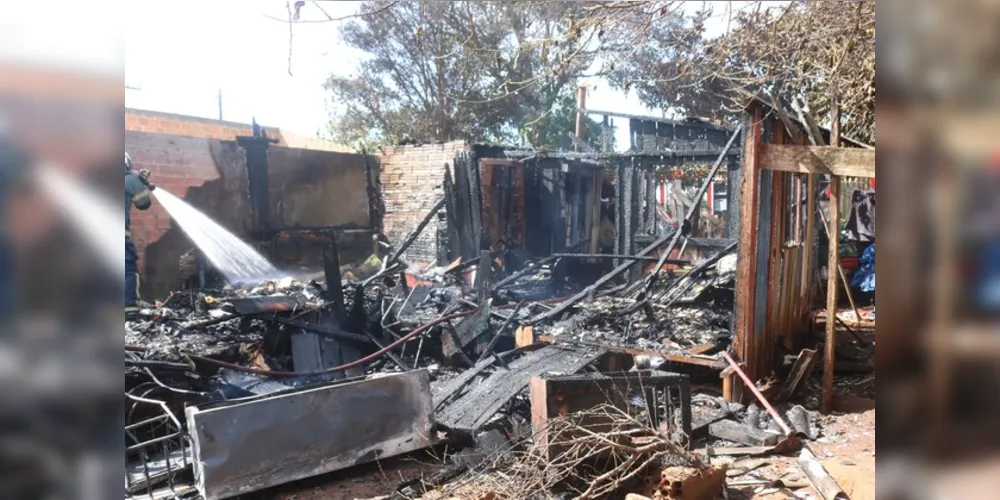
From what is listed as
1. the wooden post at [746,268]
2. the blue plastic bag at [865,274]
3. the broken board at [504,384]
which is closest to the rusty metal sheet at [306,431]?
the broken board at [504,384]

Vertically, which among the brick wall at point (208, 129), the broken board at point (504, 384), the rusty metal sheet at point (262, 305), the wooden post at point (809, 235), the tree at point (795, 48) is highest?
the brick wall at point (208, 129)

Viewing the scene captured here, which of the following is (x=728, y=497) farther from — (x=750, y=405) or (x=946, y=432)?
(x=946, y=432)

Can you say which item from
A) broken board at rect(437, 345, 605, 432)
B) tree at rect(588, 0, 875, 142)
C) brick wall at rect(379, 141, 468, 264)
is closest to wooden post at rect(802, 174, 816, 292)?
tree at rect(588, 0, 875, 142)

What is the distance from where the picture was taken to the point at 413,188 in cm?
1559

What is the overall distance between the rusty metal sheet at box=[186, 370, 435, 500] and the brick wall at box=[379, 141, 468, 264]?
985cm

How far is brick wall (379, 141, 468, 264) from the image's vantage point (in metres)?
14.9

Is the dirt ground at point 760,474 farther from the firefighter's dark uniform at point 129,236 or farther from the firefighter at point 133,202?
the firefighter's dark uniform at point 129,236

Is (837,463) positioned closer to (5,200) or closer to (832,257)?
(832,257)

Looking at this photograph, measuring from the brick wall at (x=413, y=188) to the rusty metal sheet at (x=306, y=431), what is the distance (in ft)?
32.3

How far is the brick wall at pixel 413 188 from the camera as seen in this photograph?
14.9 meters

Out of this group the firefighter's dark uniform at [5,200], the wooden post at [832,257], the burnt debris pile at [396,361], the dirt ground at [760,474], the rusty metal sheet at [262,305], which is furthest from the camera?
the rusty metal sheet at [262,305]

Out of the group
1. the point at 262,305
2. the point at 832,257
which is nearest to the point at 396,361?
the point at 262,305

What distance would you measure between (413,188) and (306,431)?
11560mm

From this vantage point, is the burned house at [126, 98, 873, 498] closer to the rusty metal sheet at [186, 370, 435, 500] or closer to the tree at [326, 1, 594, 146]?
the rusty metal sheet at [186, 370, 435, 500]
